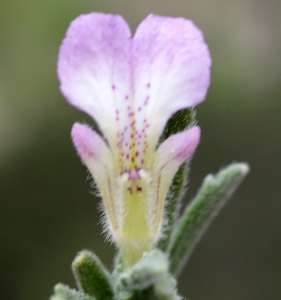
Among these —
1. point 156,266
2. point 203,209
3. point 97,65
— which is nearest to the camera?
point 156,266

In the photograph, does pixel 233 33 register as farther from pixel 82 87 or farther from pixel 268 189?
pixel 82 87

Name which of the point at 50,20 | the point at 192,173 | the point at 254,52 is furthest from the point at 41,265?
the point at 254,52

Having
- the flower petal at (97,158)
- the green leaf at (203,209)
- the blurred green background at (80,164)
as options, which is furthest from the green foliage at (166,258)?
the blurred green background at (80,164)

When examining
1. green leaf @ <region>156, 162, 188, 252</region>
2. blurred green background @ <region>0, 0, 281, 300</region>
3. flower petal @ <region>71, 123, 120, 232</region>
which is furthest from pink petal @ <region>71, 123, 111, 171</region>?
blurred green background @ <region>0, 0, 281, 300</region>

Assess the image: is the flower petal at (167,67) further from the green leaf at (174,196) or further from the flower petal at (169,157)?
the green leaf at (174,196)

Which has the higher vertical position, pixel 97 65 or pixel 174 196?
pixel 97 65

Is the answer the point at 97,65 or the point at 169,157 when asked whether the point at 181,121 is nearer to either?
the point at 169,157

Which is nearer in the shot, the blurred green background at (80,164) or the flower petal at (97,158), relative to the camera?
the flower petal at (97,158)

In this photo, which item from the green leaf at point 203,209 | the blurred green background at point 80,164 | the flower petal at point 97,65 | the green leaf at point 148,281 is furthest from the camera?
the blurred green background at point 80,164

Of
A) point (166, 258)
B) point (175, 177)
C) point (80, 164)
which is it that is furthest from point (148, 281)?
point (80, 164)
